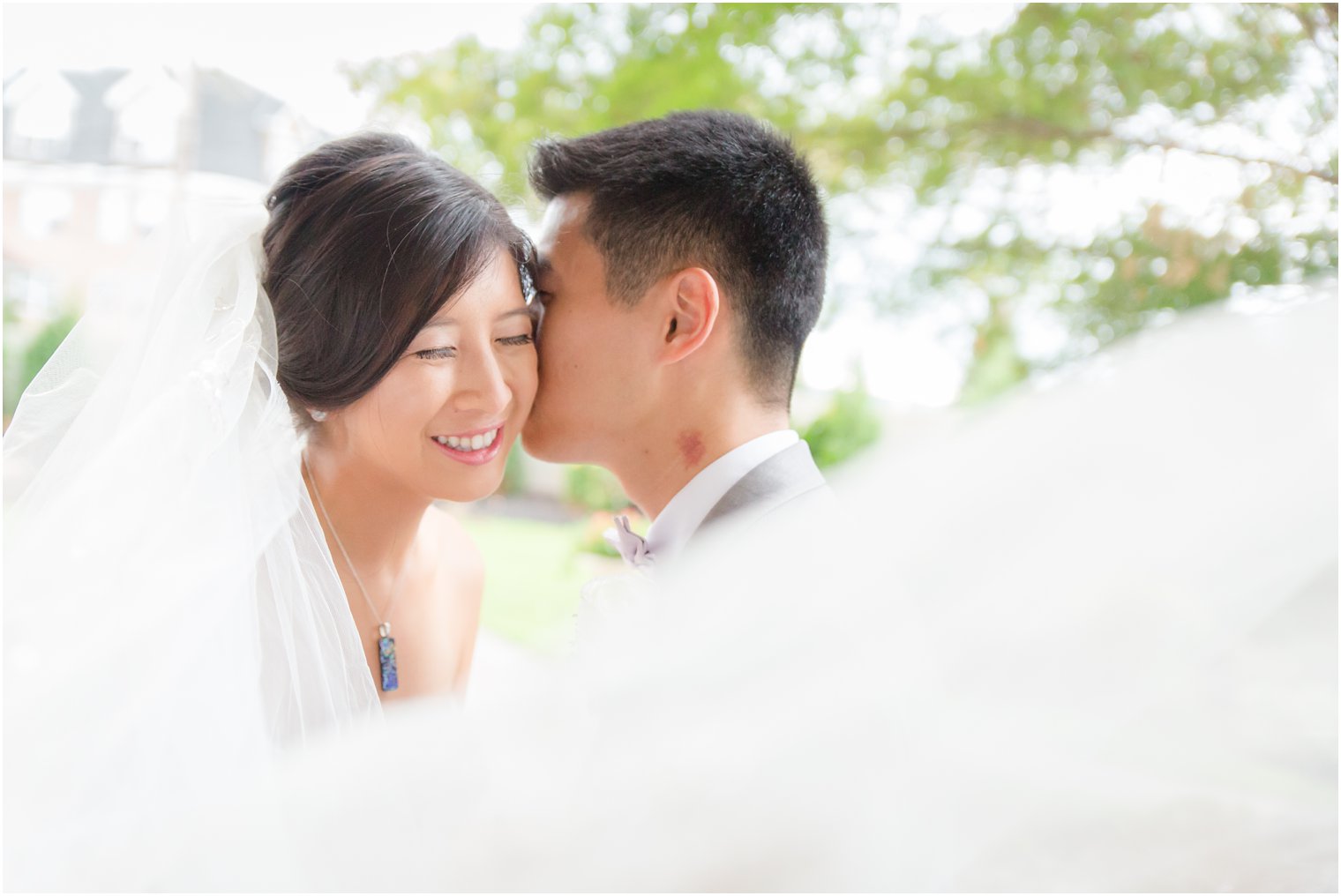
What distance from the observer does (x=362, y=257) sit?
183cm

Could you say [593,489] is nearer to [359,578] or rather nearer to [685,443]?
[359,578]

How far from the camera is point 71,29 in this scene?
404cm

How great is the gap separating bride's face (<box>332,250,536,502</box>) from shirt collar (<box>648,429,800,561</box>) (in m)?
0.34

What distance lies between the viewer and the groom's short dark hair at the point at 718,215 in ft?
6.56

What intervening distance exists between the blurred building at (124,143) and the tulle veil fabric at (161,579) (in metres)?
0.56

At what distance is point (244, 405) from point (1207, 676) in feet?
4.90

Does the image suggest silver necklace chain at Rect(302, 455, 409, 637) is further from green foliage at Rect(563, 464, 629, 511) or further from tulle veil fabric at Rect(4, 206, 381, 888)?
green foliage at Rect(563, 464, 629, 511)

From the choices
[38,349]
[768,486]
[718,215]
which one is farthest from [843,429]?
[38,349]

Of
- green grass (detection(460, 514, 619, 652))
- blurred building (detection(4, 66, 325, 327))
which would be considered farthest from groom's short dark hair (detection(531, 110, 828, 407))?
green grass (detection(460, 514, 619, 652))

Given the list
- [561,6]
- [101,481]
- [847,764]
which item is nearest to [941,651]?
[847,764]

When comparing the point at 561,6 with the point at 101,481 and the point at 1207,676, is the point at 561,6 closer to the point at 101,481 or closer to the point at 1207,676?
the point at 101,481

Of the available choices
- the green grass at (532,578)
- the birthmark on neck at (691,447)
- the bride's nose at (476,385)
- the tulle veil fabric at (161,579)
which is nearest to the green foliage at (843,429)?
the green grass at (532,578)

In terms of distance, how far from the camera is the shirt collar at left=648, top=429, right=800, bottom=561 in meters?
1.90

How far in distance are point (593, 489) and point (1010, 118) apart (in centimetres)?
880
